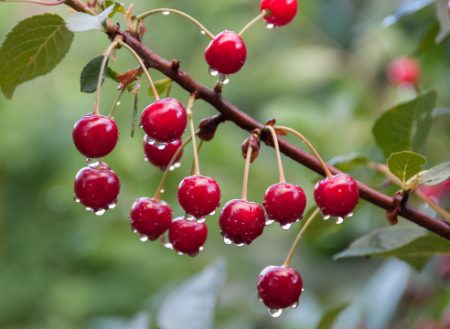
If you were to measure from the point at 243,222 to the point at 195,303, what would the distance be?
0.63 m

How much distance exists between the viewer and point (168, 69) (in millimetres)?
1191

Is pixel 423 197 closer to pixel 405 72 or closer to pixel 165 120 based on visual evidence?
pixel 165 120

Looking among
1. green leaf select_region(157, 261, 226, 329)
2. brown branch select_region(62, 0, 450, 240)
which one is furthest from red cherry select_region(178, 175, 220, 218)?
green leaf select_region(157, 261, 226, 329)

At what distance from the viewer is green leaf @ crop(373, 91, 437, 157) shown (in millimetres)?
1507

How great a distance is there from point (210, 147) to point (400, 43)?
0.83 meters

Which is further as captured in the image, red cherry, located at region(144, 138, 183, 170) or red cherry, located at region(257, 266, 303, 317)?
red cherry, located at region(144, 138, 183, 170)

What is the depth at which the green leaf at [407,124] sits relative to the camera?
4.94 ft

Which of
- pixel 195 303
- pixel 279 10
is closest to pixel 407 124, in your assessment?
pixel 279 10

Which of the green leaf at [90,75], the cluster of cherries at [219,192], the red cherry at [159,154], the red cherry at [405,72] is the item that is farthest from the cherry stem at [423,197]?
the red cherry at [405,72]

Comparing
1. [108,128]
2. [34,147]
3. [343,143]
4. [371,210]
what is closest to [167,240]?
[108,128]

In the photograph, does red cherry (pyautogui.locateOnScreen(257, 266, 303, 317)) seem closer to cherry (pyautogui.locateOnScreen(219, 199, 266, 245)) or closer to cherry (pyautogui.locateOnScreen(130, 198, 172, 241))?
cherry (pyautogui.locateOnScreen(219, 199, 266, 245))

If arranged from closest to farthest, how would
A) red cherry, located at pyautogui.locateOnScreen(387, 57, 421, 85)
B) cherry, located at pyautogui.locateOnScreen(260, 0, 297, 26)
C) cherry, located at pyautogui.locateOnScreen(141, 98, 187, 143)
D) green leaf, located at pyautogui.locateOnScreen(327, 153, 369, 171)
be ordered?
cherry, located at pyautogui.locateOnScreen(141, 98, 187, 143) → cherry, located at pyautogui.locateOnScreen(260, 0, 297, 26) → green leaf, located at pyautogui.locateOnScreen(327, 153, 369, 171) → red cherry, located at pyautogui.locateOnScreen(387, 57, 421, 85)

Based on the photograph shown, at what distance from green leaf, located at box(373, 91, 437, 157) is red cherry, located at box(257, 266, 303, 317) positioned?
0.38 m

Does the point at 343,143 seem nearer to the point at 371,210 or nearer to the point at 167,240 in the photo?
the point at 371,210
